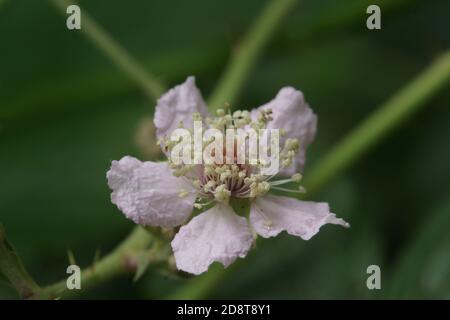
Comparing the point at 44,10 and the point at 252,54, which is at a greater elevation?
the point at 44,10

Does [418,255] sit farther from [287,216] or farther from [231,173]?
[231,173]

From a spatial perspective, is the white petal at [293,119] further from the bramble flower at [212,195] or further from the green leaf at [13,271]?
the green leaf at [13,271]

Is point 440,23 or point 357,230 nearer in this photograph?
point 357,230

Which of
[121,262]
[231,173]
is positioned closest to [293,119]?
[231,173]

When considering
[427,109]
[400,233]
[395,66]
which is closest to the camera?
[400,233]

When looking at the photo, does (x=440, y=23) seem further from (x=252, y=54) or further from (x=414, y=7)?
(x=252, y=54)

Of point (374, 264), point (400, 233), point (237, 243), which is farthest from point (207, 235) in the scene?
point (400, 233)

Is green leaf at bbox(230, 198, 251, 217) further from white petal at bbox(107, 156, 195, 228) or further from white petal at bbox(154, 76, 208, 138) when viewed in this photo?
white petal at bbox(154, 76, 208, 138)

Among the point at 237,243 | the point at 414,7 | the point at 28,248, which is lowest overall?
the point at 237,243
